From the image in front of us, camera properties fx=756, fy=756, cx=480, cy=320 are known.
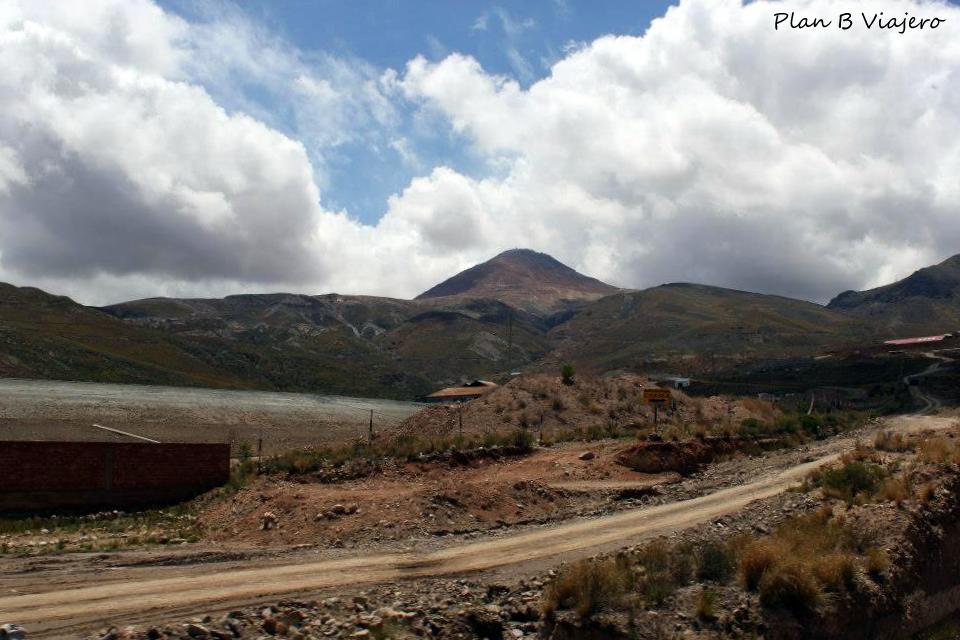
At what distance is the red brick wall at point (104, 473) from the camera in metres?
25.3

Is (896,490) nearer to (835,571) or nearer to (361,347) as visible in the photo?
(835,571)

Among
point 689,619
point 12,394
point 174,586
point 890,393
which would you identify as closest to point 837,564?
point 689,619

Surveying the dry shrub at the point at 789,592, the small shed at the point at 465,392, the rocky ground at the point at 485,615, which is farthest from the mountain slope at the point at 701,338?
the dry shrub at the point at 789,592

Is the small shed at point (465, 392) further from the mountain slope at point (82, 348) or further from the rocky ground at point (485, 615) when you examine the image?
the rocky ground at point (485, 615)

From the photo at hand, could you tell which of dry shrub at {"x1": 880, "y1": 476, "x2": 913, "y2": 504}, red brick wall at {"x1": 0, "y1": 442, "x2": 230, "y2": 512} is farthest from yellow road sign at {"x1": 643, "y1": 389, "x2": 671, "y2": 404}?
red brick wall at {"x1": 0, "y1": 442, "x2": 230, "y2": 512}

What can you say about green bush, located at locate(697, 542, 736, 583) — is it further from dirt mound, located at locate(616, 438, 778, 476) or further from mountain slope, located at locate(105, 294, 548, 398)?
mountain slope, located at locate(105, 294, 548, 398)

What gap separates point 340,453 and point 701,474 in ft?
49.5

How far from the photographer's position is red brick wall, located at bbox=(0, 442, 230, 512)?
25.3 metres

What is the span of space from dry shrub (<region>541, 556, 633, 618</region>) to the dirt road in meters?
3.31

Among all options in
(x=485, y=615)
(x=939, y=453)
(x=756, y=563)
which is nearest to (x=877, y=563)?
(x=756, y=563)

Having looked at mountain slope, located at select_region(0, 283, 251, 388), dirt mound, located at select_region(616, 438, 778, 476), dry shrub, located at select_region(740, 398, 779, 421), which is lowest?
dirt mound, located at select_region(616, 438, 778, 476)

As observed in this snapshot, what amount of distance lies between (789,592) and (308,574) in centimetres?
930

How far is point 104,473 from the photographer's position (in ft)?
88.0

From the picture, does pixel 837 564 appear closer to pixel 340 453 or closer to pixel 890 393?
pixel 340 453
